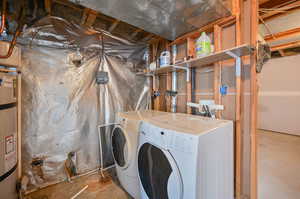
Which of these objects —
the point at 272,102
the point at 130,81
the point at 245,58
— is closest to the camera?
the point at 245,58

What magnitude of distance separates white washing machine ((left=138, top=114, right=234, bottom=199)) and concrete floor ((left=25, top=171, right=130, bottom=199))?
607mm

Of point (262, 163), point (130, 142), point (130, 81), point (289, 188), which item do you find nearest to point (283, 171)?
point (262, 163)

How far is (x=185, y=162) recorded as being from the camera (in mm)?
829

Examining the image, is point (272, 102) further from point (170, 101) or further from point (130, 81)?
point (130, 81)

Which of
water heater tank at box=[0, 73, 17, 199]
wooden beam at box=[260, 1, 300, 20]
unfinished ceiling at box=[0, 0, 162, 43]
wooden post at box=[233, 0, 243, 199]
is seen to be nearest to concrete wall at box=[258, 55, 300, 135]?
wooden beam at box=[260, 1, 300, 20]

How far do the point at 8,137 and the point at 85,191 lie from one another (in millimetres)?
1049

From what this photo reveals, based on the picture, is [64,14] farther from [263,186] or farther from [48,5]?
[263,186]

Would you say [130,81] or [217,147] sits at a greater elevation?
[130,81]

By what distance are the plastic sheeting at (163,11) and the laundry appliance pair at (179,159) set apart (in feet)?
3.70

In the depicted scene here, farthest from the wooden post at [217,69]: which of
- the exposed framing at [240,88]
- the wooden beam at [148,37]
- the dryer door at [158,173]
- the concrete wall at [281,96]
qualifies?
the concrete wall at [281,96]

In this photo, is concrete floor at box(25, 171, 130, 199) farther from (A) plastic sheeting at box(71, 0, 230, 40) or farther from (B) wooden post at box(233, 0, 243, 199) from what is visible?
(A) plastic sheeting at box(71, 0, 230, 40)

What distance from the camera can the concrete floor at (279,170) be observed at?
1510 millimetres

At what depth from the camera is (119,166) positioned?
160 centimetres

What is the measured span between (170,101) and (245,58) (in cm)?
116
